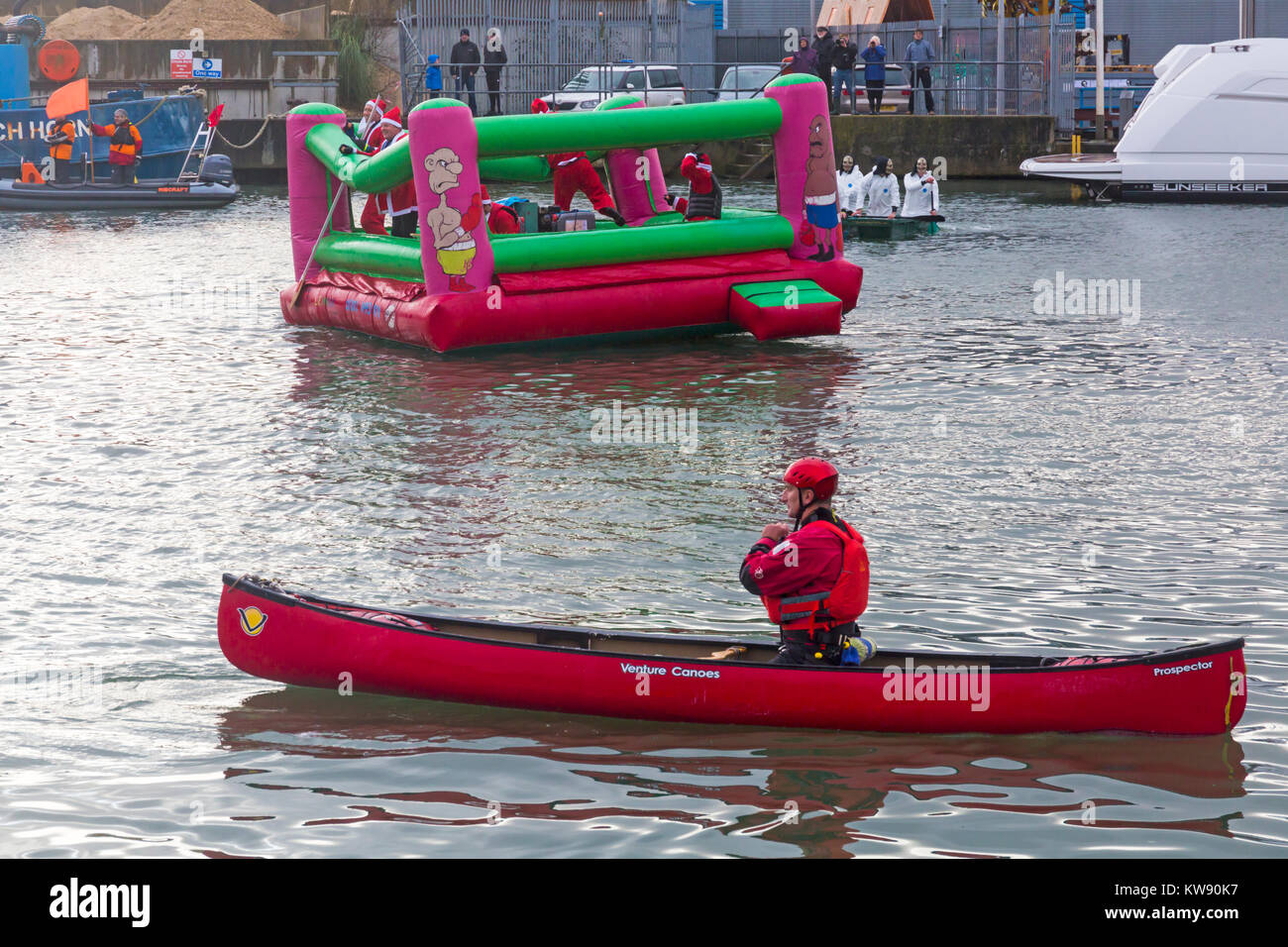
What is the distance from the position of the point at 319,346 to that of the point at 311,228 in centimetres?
171

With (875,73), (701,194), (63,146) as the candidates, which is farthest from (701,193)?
(875,73)

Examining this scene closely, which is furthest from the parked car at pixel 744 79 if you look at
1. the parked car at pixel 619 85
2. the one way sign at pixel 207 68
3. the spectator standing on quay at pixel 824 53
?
the one way sign at pixel 207 68

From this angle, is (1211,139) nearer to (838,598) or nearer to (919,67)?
(919,67)

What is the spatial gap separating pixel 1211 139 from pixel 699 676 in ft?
93.2

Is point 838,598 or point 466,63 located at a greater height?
point 466,63

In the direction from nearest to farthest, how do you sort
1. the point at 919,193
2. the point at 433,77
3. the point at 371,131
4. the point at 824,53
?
the point at 371,131, the point at 919,193, the point at 433,77, the point at 824,53

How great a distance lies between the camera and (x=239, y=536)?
10.4 metres

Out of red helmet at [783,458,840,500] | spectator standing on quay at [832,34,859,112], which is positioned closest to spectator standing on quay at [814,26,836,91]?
spectator standing on quay at [832,34,859,112]

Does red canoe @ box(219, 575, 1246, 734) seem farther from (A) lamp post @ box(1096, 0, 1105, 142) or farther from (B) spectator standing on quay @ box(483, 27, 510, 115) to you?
(B) spectator standing on quay @ box(483, 27, 510, 115)

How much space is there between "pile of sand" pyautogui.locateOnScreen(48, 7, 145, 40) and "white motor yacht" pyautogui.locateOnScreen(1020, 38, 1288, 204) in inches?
1155

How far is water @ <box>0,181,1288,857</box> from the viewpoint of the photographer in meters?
6.58

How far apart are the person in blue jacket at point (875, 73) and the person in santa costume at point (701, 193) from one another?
2003 centimetres

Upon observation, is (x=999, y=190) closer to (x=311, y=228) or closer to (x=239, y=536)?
(x=311, y=228)

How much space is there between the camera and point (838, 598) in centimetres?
732
